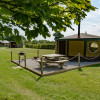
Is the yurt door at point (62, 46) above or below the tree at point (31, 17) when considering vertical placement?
below

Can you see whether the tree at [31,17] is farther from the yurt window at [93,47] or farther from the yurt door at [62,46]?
the yurt door at [62,46]

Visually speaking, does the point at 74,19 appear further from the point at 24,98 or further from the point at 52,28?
the point at 24,98

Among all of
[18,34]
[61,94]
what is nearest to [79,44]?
[61,94]

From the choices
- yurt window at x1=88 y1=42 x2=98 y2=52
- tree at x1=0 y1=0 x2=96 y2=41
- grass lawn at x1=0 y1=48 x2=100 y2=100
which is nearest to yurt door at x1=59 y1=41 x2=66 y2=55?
yurt window at x1=88 y1=42 x2=98 y2=52

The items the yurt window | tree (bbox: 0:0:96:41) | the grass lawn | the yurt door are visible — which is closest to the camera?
tree (bbox: 0:0:96:41)

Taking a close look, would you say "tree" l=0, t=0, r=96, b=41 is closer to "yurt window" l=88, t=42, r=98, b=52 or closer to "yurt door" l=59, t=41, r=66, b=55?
"yurt window" l=88, t=42, r=98, b=52

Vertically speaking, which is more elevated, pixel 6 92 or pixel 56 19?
pixel 56 19

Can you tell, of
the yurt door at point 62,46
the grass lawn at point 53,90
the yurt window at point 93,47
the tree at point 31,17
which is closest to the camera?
the tree at point 31,17

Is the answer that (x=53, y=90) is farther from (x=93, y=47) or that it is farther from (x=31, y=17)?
(x=93, y=47)

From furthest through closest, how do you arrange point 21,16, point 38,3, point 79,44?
point 79,44
point 21,16
point 38,3

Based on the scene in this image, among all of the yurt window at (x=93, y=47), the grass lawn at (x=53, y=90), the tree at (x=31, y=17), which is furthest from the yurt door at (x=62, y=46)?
the tree at (x=31, y=17)

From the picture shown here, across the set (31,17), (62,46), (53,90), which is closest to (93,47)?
(62,46)

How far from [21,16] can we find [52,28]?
81cm

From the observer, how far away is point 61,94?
4.31 m
